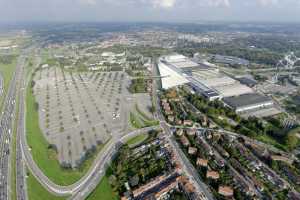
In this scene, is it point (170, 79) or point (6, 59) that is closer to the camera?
point (170, 79)

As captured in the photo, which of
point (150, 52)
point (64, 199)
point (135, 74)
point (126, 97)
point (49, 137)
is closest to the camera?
point (64, 199)

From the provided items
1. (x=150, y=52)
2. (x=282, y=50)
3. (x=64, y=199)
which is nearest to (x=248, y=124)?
(x=64, y=199)

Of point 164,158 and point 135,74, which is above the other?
point 135,74

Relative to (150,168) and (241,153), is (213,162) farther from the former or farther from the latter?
(150,168)

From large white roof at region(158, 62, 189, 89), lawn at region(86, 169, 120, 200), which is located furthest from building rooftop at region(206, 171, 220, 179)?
large white roof at region(158, 62, 189, 89)

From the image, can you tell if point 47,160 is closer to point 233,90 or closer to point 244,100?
point 244,100

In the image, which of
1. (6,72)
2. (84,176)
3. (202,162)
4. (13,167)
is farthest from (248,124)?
(6,72)

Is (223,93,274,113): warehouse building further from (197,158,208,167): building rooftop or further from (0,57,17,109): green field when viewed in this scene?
(0,57,17,109): green field
